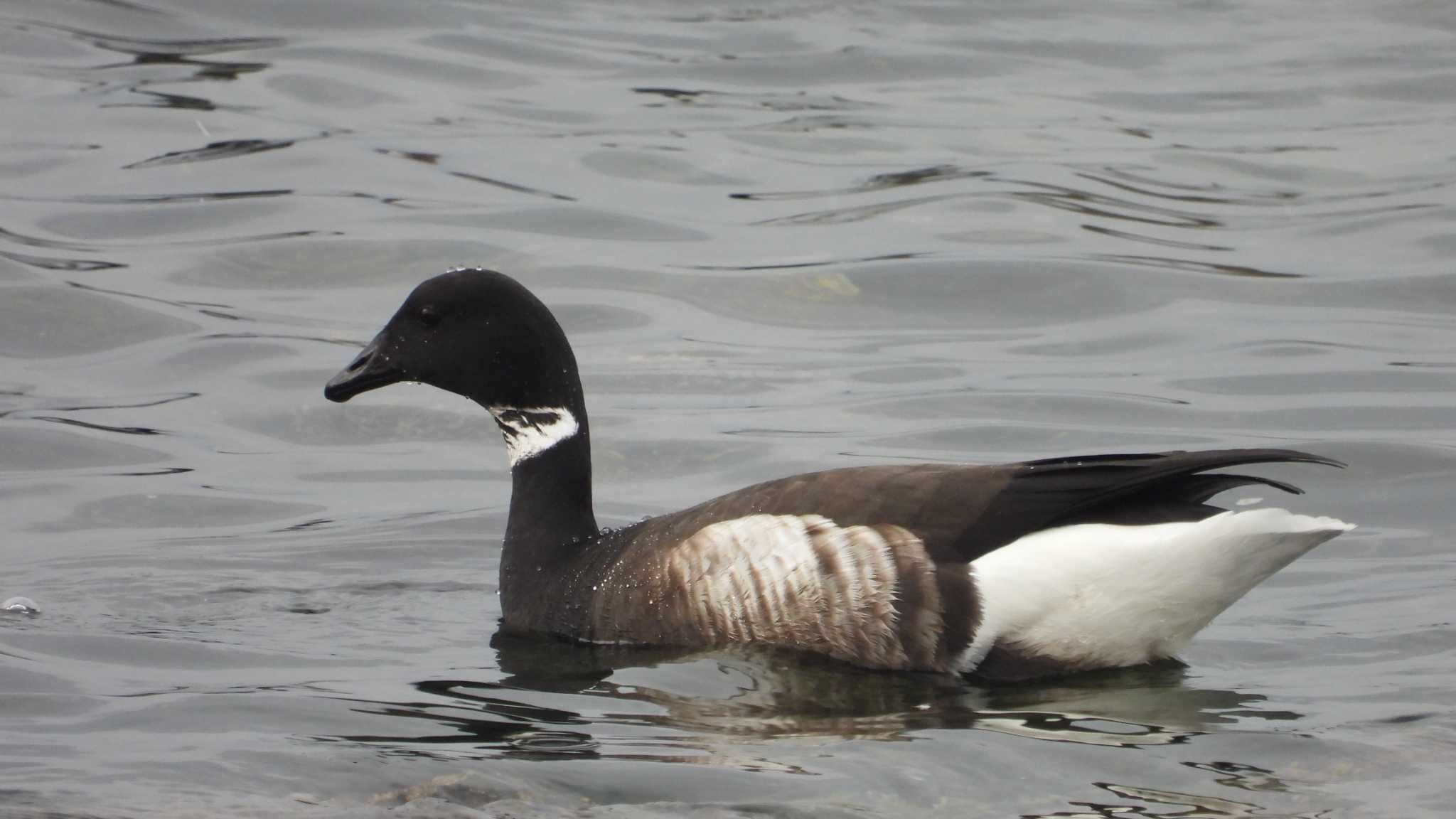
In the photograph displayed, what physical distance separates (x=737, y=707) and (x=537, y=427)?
1944 mm

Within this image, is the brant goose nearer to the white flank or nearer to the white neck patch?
the white flank

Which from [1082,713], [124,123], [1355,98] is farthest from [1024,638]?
[1355,98]

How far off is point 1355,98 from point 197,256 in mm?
10428

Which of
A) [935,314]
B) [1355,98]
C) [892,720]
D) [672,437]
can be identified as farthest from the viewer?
[1355,98]

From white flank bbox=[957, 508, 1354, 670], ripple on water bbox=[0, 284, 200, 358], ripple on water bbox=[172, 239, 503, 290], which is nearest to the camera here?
white flank bbox=[957, 508, 1354, 670]

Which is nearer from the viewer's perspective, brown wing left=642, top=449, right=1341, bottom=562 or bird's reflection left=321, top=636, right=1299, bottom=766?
bird's reflection left=321, top=636, right=1299, bottom=766

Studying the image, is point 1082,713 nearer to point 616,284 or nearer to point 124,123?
point 616,284

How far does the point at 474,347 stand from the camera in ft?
24.8

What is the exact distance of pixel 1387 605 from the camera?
737 centimetres

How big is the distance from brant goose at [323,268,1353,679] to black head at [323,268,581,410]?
2.86 feet

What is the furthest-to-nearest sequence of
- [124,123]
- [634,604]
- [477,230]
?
1. [124,123]
2. [477,230]
3. [634,604]

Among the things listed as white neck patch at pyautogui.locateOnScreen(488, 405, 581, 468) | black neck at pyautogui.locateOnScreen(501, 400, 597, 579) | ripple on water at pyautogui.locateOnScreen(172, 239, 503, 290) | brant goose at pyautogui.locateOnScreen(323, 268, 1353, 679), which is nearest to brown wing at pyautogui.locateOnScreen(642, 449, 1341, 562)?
brant goose at pyautogui.locateOnScreen(323, 268, 1353, 679)

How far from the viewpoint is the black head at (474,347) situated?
24.8ft

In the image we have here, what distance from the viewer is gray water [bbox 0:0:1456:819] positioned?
18.3 feet
